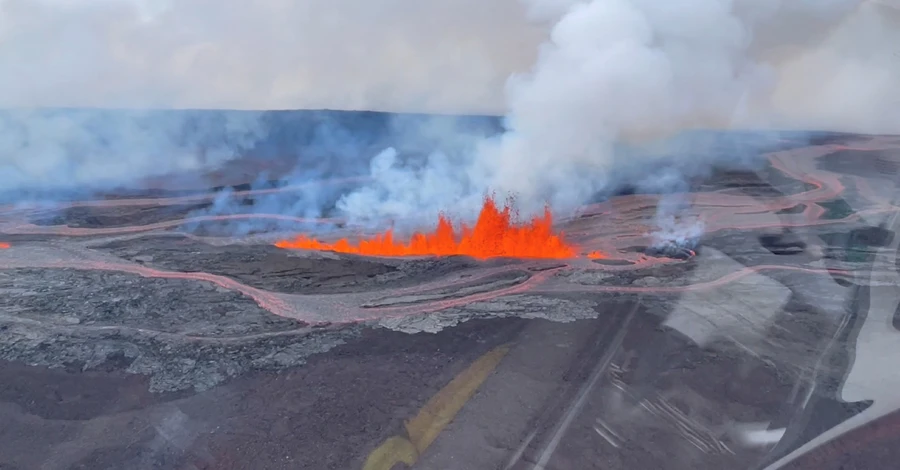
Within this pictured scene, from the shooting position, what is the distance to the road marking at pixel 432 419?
19.7 feet

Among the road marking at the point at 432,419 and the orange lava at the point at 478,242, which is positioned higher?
the orange lava at the point at 478,242

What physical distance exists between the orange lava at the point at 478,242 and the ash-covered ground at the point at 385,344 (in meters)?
1.09

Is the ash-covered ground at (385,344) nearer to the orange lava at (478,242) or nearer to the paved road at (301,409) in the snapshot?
the paved road at (301,409)

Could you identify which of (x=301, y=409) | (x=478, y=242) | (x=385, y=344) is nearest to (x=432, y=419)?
(x=301, y=409)

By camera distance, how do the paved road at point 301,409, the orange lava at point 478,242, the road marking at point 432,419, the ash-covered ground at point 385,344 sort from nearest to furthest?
the road marking at point 432,419 → the paved road at point 301,409 → the ash-covered ground at point 385,344 → the orange lava at point 478,242

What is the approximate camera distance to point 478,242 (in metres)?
14.6

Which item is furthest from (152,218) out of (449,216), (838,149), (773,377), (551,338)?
(838,149)

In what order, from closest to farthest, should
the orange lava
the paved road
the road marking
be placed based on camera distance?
the road marking < the paved road < the orange lava

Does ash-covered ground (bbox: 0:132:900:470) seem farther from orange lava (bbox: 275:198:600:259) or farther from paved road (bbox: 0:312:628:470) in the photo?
orange lava (bbox: 275:198:600:259)

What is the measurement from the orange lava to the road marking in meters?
5.79

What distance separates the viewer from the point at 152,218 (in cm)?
1953

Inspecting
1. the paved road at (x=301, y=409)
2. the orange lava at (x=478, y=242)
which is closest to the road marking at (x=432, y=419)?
the paved road at (x=301, y=409)

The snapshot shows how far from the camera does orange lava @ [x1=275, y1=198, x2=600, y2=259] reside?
46.5 ft

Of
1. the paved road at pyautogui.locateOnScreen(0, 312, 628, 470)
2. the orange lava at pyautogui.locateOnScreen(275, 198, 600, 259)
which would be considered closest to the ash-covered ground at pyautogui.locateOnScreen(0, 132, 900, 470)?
the paved road at pyautogui.locateOnScreen(0, 312, 628, 470)
